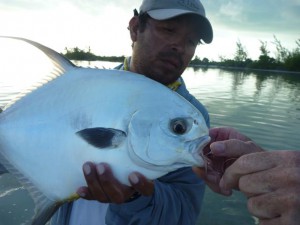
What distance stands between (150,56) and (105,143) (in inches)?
68.4

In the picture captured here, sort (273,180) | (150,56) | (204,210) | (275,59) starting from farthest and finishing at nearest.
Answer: (275,59) < (204,210) < (150,56) < (273,180)

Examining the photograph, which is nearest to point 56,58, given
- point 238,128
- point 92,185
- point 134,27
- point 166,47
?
point 92,185

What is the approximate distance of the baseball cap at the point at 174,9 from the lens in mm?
2980

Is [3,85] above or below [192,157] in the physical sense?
below

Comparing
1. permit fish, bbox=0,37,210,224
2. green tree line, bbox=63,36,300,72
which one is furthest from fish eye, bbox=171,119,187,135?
green tree line, bbox=63,36,300,72

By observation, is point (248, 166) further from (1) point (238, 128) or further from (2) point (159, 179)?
(1) point (238, 128)

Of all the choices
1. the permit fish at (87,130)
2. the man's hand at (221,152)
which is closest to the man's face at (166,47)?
the man's hand at (221,152)

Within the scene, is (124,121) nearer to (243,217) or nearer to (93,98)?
(93,98)

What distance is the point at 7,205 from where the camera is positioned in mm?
4805

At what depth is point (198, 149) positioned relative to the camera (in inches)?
64.1

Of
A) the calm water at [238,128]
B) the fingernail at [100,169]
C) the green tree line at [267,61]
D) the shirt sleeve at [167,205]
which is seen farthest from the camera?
the green tree line at [267,61]

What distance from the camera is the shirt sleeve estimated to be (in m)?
2.12

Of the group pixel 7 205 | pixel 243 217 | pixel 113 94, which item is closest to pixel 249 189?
pixel 113 94

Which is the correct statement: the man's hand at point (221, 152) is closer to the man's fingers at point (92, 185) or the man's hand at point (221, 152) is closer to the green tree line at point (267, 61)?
the man's fingers at point (92, 185)
